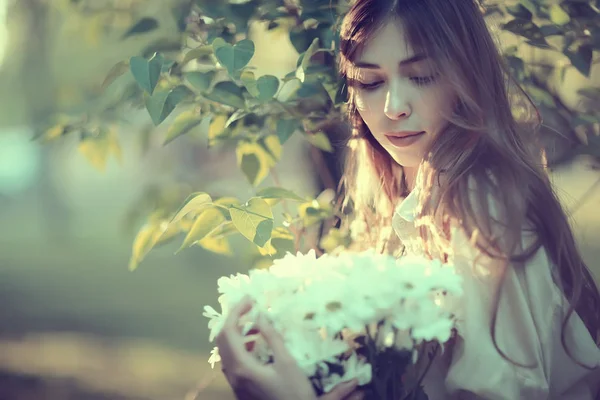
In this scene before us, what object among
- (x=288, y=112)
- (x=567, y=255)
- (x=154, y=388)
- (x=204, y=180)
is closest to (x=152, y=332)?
(x=154, y=388)

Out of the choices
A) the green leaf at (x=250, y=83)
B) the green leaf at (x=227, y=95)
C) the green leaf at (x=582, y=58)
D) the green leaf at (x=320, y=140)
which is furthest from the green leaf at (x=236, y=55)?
the green leaf at (x=582, y=58)

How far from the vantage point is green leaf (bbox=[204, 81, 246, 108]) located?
164 centimetres

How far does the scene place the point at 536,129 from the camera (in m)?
1.80

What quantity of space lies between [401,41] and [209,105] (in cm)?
57

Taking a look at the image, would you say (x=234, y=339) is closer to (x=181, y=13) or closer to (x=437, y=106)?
(x=437, y=106)

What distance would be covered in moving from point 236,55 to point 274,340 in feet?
2.06

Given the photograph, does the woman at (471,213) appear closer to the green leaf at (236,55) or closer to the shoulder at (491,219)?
the shoulder at (491,219)

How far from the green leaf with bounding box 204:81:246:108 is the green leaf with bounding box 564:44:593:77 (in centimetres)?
84

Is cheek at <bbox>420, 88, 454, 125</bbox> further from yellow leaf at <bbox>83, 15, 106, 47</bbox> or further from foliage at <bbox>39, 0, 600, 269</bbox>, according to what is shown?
yellow leaf at <bbox>83, 15, 106, 47</bbox>

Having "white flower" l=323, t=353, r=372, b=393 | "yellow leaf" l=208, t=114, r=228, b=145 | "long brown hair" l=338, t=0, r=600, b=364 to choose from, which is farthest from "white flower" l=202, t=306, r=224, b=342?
"yellow leaf" l=208, t=114, r=228, b=145

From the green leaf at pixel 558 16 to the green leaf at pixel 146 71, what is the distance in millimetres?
989

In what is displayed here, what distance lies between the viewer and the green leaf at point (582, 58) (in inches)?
74.0

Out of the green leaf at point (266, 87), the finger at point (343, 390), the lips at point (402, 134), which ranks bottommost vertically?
the finger at point (343, 390)

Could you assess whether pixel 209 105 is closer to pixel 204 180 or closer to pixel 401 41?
pixel 204 180
